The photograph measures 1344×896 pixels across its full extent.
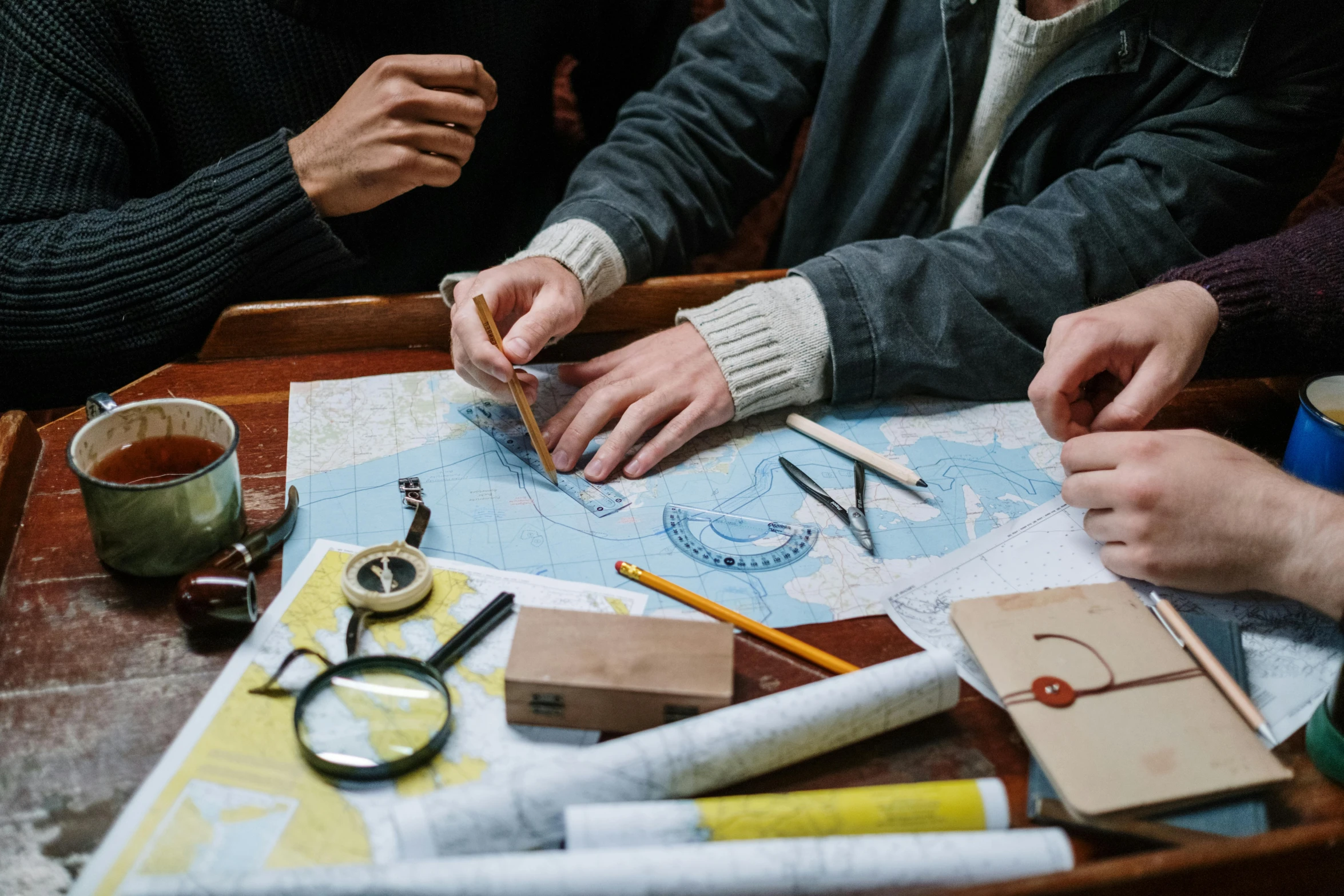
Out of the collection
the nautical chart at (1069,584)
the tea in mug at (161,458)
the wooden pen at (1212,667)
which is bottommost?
the nautical chart at (1069,584)

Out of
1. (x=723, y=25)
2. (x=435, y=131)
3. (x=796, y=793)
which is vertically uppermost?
(x=723, y=25)

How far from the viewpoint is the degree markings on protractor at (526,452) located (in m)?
0.90

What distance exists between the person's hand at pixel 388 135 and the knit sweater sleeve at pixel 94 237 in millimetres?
A: 35

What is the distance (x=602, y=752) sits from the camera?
60 cm

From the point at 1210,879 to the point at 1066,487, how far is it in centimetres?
37

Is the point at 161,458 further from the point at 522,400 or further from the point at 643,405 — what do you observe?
the point at 643,405

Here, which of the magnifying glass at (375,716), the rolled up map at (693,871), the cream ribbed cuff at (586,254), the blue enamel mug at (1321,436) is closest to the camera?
the rolled up map at (693,871)

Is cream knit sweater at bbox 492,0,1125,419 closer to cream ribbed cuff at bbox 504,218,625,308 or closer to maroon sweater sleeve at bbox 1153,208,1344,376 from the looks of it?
cream ribbed cuff at bbox 504,218,625,308

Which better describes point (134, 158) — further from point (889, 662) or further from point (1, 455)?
point (889, 662)

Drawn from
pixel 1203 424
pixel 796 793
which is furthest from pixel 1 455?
pixel 1203 424

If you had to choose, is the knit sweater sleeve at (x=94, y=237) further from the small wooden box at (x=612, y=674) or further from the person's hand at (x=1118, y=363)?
the person's hand at (x=1118, y=363)

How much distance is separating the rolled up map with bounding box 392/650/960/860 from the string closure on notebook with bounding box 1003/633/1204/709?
0.15 ft

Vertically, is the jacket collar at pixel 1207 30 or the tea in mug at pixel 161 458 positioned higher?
the jacket collar at pixel 1207 30

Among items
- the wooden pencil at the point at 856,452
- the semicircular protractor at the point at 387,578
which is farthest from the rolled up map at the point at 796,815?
the wooden pencil at the point at 856,452
